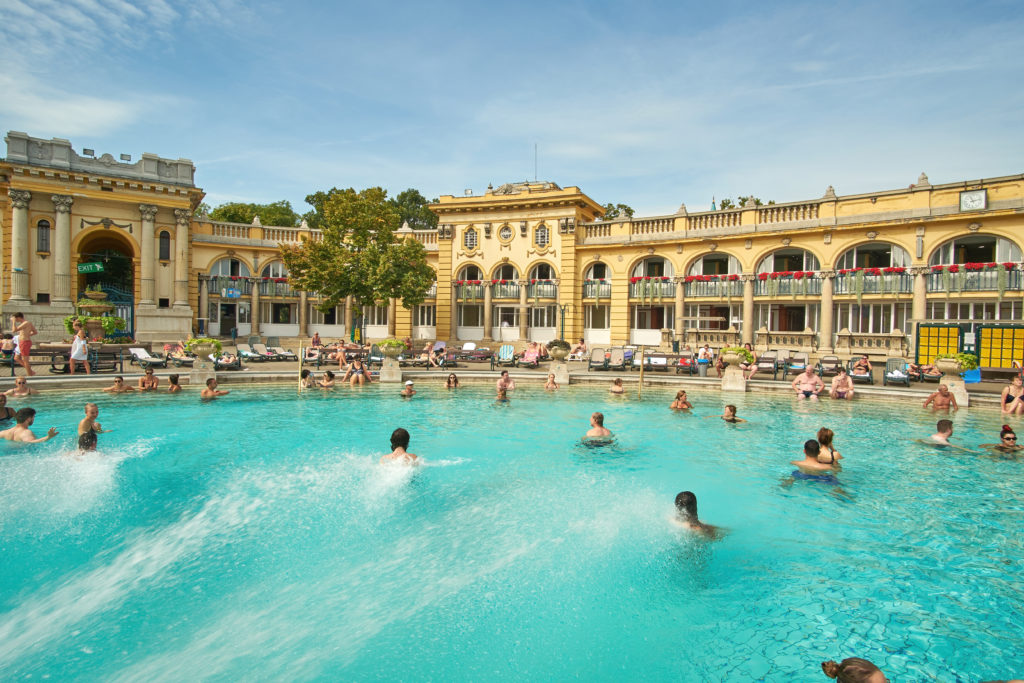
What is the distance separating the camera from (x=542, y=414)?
15805 mm

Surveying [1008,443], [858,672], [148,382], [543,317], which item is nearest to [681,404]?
[1008,443]

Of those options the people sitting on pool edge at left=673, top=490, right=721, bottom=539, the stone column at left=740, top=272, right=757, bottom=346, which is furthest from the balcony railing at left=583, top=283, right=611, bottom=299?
the people sitting on pool edge at left=673, top=490, right=721, bottom=539

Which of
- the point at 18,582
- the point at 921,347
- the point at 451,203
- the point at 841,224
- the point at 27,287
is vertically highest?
the point at 451,203

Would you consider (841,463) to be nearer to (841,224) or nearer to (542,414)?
(542,414)

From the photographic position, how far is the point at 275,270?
119 feet

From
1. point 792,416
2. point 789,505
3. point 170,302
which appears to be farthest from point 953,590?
point 170,302

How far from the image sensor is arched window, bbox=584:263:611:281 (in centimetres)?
3328

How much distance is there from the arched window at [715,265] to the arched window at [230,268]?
26.5m

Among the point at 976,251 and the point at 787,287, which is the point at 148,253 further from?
the point at 976,251

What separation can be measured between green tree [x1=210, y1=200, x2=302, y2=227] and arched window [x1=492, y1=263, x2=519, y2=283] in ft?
75.8

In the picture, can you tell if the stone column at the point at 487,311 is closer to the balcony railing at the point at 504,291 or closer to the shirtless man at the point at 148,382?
A: the balcony railing at the point at 504,291

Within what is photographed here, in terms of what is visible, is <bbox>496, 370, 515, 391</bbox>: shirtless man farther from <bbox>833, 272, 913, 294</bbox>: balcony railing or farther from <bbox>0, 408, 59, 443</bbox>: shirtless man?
<bbox>833, 272, 913, 294</bbox>: balcony railing

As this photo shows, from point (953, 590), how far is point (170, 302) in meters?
34.9

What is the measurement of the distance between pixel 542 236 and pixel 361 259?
10518mm
